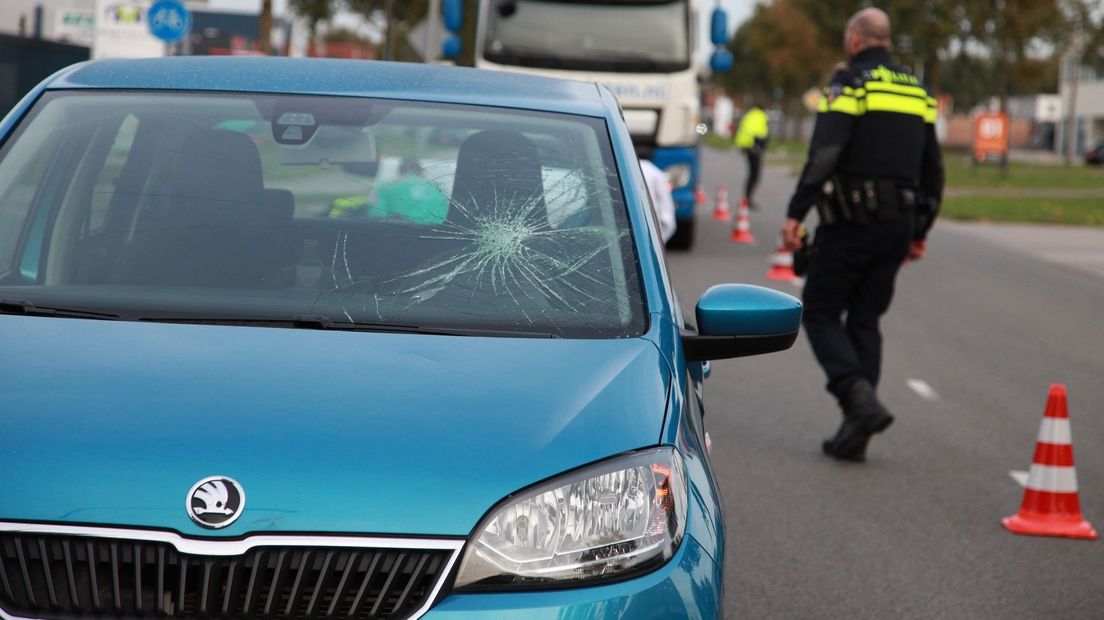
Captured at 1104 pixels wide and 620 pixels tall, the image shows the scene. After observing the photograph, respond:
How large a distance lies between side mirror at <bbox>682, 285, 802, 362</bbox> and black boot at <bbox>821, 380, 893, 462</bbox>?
367cm

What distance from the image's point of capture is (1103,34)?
54.9 meters

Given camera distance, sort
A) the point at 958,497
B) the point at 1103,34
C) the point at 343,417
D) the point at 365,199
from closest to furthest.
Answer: the point at 343,417 < the point at 365,199 < the point at 958,497 < the point at 1103,34

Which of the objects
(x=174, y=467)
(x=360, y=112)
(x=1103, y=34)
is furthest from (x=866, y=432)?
(x=1103, y=34)

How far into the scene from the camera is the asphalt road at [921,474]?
5.35 meters

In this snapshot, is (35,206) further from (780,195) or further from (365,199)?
(780,195)

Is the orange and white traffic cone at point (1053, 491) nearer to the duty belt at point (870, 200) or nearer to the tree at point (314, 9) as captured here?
the duty belt at point (870, 200)

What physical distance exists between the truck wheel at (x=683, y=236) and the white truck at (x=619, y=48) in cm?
170

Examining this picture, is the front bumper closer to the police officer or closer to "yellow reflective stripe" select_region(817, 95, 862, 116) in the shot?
the police officer

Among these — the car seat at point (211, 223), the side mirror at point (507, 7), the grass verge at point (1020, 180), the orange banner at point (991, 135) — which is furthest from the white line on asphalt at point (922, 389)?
the orange banner at point (991, 135)

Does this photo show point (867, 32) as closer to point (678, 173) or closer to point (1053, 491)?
point (1053, 491)

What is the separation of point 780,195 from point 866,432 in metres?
26.8

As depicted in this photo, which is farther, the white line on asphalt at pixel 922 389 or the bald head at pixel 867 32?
the white line on asphalt at pixel 922 389

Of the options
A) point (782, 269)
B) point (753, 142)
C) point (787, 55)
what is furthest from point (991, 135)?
point (787, 55)

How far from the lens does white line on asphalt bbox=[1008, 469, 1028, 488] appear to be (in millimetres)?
7227
